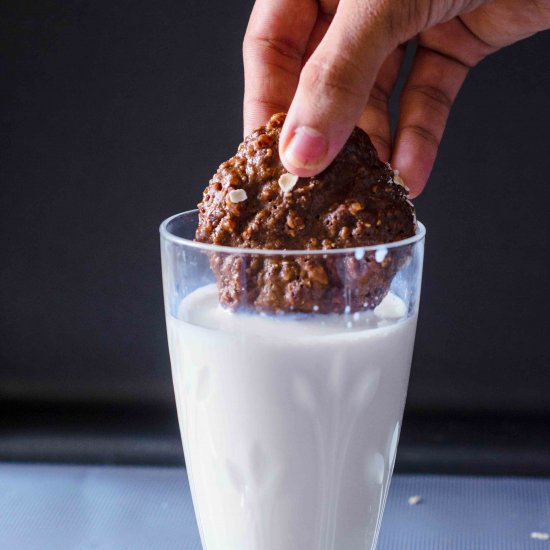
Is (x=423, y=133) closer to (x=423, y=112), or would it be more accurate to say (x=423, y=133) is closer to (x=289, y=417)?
(x=423, y=112)

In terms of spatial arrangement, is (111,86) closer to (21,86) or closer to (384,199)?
(21,86)

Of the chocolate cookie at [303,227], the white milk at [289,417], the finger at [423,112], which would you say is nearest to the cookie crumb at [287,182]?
the chocolate cookie at [303,227]

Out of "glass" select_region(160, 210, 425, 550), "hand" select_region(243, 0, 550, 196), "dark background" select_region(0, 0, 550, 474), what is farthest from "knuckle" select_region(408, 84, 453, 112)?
"glass" select_region(160, 210, 425, 550)

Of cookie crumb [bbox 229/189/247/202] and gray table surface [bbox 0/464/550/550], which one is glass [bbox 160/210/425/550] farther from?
gray table surface [bbox 0/464/550/550]

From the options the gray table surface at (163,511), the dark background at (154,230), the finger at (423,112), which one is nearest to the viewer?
the finger at (423,112)

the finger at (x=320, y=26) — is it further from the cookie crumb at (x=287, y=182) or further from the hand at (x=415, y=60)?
the cookie crumb at (x=287, y=182)

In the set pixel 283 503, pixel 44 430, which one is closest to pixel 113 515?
Answer: pixel 44 430
